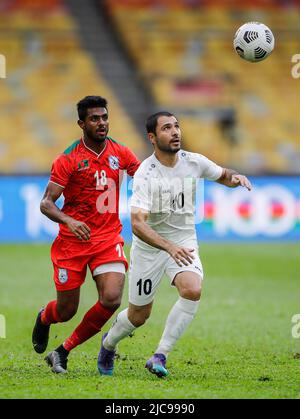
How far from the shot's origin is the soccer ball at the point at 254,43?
902 cm

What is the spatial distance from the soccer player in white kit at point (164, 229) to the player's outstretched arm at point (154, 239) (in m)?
0.01

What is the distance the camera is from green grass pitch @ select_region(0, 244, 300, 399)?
7.28 meters

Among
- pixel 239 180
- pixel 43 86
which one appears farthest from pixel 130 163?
pixel 43 86

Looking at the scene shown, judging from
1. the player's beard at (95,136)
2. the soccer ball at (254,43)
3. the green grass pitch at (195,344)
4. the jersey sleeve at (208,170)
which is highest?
the soccer ball at (254,43)

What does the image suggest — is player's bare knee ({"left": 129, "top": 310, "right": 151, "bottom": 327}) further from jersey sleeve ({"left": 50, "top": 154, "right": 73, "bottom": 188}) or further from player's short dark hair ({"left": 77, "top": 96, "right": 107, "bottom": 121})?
player's short dark hair ({"left": 77, "top": 96, "right": 107, "bottom": 121})

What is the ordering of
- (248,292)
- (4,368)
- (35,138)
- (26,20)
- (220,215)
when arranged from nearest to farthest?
(4,368), (248,292), (220,215), (35,138), (26,20)

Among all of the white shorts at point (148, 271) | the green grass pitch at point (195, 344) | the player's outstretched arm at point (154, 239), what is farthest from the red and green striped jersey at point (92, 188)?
the green grass pitch at point (195, 344)

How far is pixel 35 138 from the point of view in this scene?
24906mm

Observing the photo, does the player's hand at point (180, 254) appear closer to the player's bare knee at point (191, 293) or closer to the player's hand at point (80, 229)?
the player's bare knee at point (191, 293)

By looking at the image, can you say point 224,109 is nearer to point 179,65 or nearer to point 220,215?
point 179,65

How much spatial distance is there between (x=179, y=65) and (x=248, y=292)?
13860 millimetres

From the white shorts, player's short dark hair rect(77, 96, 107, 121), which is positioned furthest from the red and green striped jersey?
the white shorts

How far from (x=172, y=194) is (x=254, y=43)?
76.2 inches
